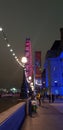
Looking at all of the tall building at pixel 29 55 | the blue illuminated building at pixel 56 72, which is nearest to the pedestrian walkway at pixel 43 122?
the tall building at pixel 29 55

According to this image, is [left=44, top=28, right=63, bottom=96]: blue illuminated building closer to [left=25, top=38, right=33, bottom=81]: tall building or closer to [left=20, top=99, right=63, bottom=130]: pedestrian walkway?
[left=25, top=38, right=33, bottom=81]: tall building

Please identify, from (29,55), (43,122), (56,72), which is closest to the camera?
(43,122)

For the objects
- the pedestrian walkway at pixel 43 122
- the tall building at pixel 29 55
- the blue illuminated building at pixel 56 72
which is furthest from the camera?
the blue illuminated building at pixel 56 72

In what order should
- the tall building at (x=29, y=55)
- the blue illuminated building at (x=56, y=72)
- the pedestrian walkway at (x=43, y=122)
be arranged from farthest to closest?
the blue illuminated building at (x=56, y=72), the tall building at (x=29, y=55), the pedestrian walkway at (x=43, y=122)

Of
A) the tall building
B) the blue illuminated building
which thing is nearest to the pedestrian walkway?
the tall building

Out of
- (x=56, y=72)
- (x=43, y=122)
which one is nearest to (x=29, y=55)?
(x=56, y=72)

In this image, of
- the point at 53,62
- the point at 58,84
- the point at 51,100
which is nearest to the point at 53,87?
the point at 58,84

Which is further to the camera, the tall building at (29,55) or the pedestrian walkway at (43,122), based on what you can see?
the tall building at (29,55)

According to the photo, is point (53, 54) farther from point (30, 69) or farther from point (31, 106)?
point (31, 106)

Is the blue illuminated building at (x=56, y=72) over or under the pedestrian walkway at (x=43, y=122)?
over

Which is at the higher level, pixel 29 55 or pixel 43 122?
pixel 29 55

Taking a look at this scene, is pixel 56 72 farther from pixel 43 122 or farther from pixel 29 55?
pixel 43 122

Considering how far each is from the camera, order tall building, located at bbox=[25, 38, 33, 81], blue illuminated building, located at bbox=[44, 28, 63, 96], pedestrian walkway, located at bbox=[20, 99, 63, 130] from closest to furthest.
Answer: pedestrian walkway, located at bbox=[20, 99, 63, 130] → tall building, located at bbox=[25, 38, 33, 81] → blue illuminated building, located at bbox=[44, 28, 63, 96]

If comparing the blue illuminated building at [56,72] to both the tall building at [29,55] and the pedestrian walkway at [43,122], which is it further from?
the pedestrian walkway at [43,122]
